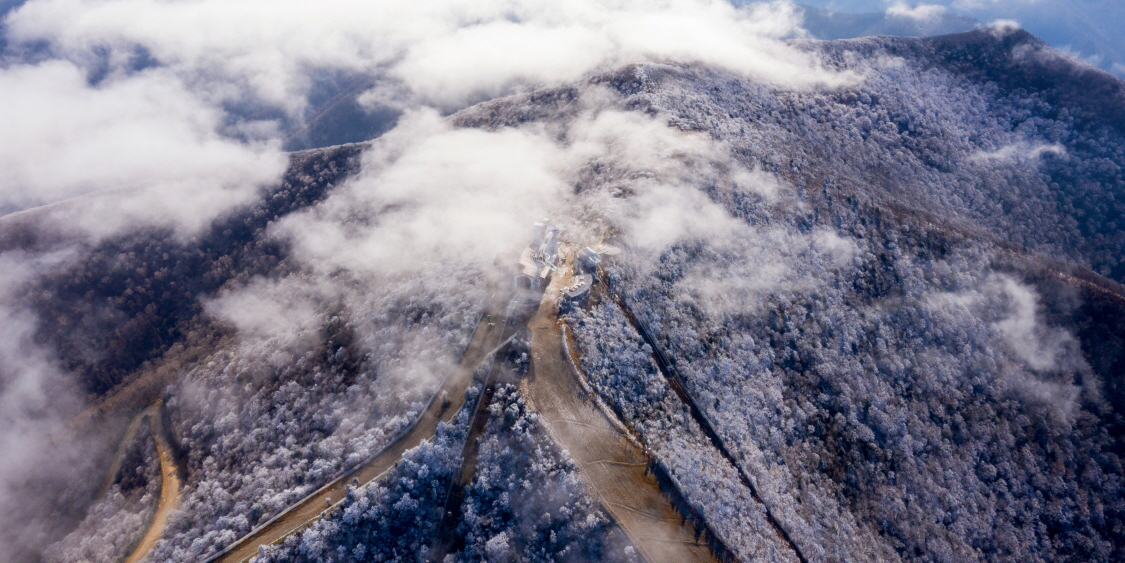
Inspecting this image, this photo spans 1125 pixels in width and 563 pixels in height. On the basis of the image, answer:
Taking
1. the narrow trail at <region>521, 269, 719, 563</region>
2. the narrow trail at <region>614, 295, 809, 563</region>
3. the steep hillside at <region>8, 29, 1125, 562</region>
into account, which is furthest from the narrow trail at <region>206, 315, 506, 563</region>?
the narrow trail at <region>614, 295, 809, 563</region>

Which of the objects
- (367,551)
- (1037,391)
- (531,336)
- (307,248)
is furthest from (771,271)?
(307,248)

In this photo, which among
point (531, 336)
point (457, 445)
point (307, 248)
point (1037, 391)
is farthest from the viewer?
point (307, 248)

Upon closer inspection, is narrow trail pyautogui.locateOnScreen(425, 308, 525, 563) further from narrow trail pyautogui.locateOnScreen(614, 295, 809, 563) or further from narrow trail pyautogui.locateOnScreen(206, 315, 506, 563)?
narrow trail pyautogui.locateOnScreen(614, 295, 809, 563)

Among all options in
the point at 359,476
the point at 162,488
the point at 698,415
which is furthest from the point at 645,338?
the point at 162,488

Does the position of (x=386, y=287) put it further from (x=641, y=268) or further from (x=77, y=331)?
(x=77, y=331)

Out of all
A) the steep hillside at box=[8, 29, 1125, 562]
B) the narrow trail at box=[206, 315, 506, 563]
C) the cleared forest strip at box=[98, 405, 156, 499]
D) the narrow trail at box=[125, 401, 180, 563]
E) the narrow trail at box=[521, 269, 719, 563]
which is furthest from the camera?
the cleared forest strip at box=[98, 405, 156, 499]

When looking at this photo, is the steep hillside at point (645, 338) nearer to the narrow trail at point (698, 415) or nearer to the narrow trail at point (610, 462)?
the narrow trail at point (698, 415)

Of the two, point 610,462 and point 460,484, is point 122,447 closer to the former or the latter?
point 460,484

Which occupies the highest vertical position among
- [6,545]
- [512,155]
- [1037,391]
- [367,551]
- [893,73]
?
[893,73]
